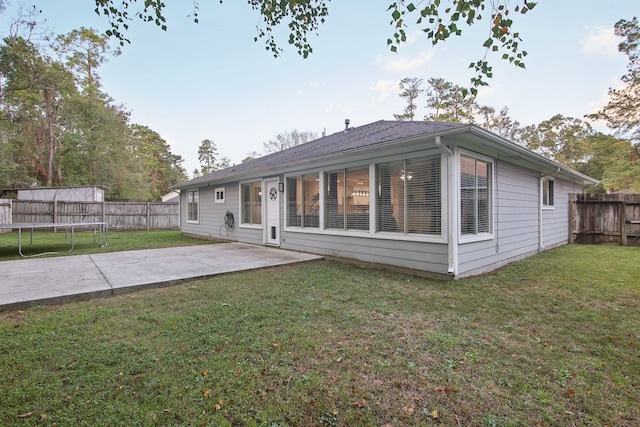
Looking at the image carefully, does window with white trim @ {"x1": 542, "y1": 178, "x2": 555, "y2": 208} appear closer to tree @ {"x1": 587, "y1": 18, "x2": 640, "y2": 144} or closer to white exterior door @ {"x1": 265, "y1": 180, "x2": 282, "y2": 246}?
white exterior door @ {"x1": 265, "y1": 180, "x2": 282, "y2": 246}

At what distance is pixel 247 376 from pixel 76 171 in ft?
83.9

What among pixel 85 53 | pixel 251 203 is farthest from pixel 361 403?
pixel 85 53

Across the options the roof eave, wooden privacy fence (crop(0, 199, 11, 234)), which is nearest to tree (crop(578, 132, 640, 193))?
the roof eave

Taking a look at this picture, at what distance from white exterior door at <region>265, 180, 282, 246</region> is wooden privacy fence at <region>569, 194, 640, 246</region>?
971 centimetres

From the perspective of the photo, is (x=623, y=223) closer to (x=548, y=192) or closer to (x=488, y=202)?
(x=548, y=192)

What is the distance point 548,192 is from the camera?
8.46 meters

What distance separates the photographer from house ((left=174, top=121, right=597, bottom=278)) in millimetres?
4648

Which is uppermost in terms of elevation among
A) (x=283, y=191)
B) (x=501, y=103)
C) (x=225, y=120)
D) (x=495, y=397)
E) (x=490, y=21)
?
(x=501, y=103)

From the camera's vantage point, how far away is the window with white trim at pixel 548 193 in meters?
8.06

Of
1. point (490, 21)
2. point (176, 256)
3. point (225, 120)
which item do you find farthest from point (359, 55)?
point (225, 120)

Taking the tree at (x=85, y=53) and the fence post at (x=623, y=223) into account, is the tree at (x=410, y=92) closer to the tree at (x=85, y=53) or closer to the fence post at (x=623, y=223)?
the fence post at (x=623, y=223)

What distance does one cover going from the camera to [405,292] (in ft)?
13.5

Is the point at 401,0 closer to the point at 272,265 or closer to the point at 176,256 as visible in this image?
the point at 272,265

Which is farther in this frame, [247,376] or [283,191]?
[283,191]
